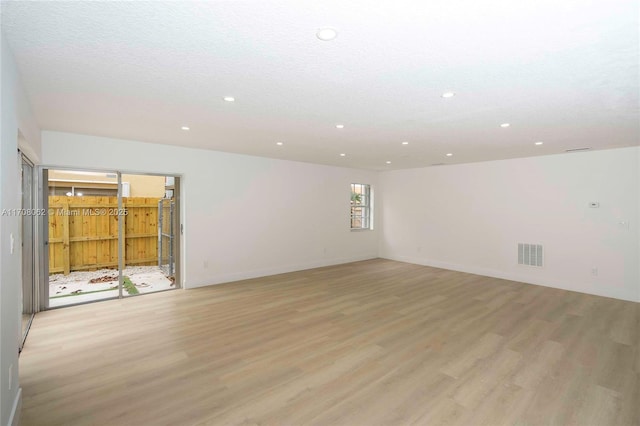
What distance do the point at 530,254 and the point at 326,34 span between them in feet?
20.1

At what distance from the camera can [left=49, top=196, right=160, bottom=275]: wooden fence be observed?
4898 millimetres

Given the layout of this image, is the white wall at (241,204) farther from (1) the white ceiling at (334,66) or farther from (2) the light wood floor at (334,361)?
(2) the light wood floor at (334,361)

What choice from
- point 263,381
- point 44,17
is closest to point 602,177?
point 263,381

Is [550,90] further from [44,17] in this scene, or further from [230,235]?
[230,235]

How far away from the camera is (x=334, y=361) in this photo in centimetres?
290

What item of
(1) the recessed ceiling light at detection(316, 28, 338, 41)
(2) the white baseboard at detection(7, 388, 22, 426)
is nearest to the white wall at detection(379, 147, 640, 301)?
(1) the recessed ceiling light at detection(316, 28, 338, 41)

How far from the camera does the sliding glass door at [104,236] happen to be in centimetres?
477

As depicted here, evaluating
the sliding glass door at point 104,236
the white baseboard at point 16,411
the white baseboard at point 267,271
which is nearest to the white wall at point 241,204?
the white baseboard at point 267,271

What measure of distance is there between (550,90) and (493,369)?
8.27 feet

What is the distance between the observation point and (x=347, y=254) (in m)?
7.98

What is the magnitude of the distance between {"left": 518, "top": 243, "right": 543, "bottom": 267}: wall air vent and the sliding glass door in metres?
6.62

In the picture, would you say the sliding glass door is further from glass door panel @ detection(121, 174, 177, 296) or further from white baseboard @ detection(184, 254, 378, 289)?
white baseboard @ detection(184, 254, 378, 289)

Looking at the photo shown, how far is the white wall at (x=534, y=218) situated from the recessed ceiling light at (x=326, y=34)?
5741 millimetres

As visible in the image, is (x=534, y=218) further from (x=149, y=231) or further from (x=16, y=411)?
(x=149, y=231)
